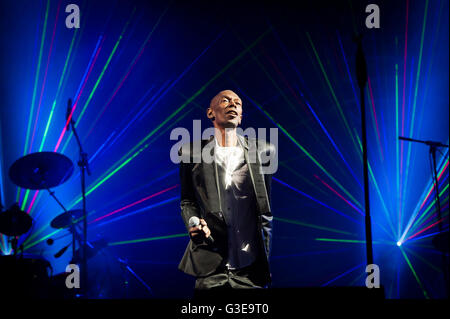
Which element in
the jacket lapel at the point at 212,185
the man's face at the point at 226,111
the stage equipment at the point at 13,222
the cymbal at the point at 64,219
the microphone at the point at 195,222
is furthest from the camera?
the cymbal at the point at 64,219

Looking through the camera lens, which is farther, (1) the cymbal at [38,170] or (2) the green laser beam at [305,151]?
(2) the green laser beam at [305,151]

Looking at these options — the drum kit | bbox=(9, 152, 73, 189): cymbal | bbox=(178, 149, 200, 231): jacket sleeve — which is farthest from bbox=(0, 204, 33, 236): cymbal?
bbox=(178, 149, 200, 231): jacket sleeve

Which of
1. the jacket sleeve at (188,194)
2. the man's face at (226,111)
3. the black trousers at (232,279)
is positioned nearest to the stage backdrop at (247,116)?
the man's face at (226,111)

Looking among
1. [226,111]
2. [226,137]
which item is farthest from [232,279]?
[226,111]

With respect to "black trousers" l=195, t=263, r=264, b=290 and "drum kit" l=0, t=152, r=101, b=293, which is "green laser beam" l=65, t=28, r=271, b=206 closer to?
"drum kit" l=0, t=152, r=101, b=293

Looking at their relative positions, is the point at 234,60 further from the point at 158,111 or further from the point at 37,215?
the point at 37,215

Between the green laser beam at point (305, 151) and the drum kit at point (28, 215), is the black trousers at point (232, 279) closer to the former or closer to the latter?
the drum kit at point (28, 215)

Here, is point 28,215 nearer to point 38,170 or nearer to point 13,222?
point 13,222

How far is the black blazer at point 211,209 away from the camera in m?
2.69

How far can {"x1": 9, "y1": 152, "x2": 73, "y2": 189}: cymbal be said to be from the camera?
4.69m
